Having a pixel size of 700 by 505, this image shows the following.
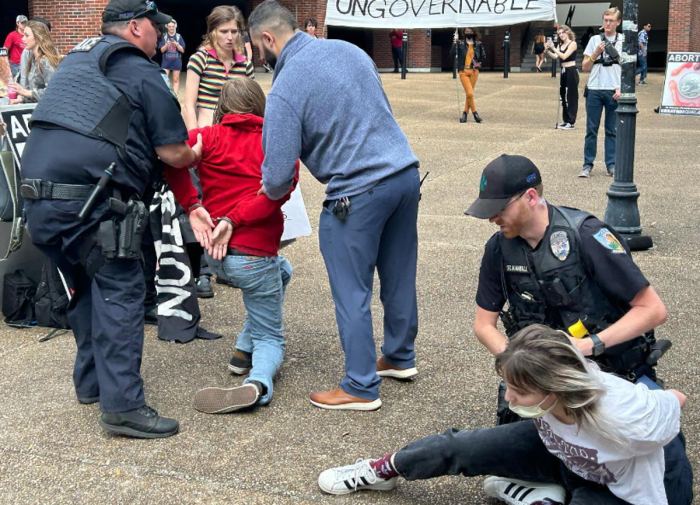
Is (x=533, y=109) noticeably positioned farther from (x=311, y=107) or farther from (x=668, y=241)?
(x=311, y=107)

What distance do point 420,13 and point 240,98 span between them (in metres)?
10.2

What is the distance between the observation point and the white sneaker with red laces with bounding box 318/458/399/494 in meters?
3.18

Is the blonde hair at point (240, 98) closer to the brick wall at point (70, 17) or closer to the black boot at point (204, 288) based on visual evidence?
the black boot at point (204, 288)

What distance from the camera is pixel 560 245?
120 inches

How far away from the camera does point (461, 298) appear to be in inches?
225

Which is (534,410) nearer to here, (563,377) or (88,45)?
(563,377)

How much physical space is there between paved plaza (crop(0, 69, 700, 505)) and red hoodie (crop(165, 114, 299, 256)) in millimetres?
645

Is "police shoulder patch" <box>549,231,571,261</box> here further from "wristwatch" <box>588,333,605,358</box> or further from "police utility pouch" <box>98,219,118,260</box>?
"police utility pouch" <box>98,219,118,260</box>

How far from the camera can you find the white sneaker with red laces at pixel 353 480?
318cm

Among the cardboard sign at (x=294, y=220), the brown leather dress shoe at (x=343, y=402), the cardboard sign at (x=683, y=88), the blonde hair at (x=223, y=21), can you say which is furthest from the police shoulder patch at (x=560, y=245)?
the cardboard sign at (x=683, y=88)

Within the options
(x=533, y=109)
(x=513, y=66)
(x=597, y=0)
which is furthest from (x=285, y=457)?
(x=597, y=0)

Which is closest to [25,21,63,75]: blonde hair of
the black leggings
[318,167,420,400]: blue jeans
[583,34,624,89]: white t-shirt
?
[318,167,420,400]: blue jeans

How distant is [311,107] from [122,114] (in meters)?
0.82

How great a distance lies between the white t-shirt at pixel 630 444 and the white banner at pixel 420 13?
11.5 m
